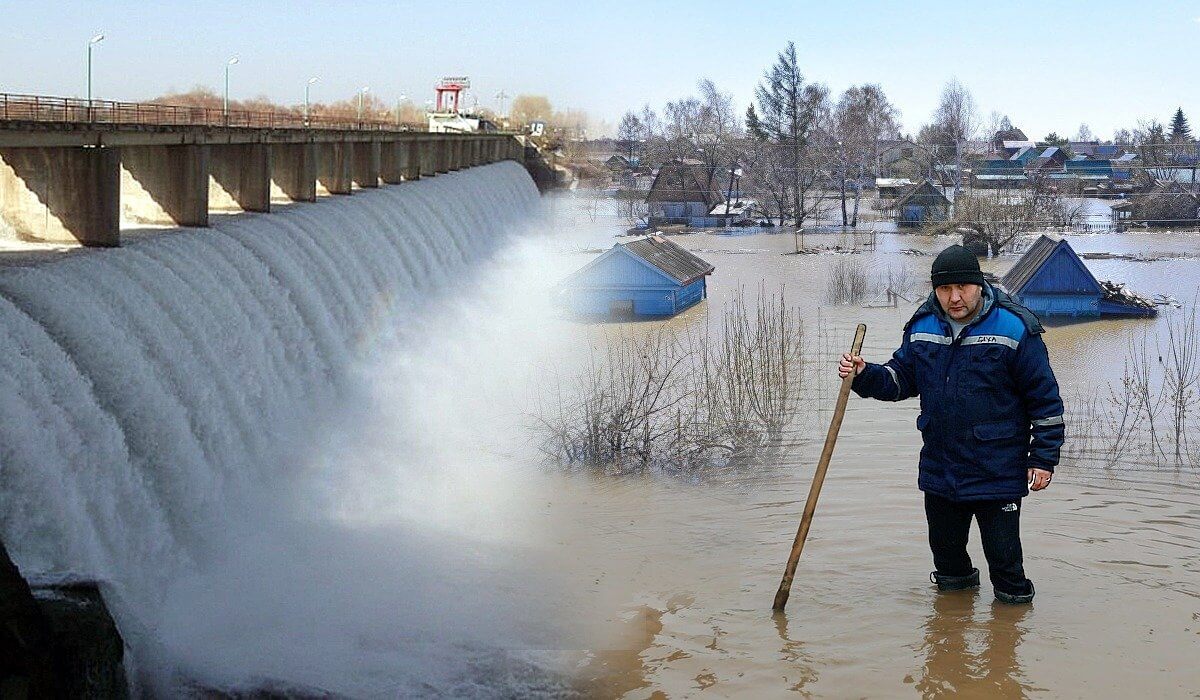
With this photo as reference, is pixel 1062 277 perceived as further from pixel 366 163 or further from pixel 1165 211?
pixel 1165 211

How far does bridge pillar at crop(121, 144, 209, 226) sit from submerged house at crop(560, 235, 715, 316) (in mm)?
12912

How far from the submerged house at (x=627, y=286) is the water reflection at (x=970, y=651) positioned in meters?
21.5

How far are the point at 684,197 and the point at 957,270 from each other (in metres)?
62.4

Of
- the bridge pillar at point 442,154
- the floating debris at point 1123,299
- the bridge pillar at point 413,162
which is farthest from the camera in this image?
the bridge pillar at point 442,154

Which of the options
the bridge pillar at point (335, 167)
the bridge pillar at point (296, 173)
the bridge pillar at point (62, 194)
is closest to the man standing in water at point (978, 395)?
the bridge pillar at point (62, 194)

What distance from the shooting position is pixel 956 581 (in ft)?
26.3

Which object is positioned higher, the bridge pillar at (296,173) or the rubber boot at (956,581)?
the bridge pillar at (296,173)

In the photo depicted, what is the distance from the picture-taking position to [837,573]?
9.10 metres

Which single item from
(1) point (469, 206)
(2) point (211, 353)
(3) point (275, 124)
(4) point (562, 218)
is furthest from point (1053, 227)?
(2) point (211, 353)

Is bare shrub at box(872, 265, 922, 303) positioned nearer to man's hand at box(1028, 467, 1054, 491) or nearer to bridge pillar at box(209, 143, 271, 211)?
bridge pillar at box(209, 143, 271, 211)

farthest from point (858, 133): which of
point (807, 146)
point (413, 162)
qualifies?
point (413, 162)

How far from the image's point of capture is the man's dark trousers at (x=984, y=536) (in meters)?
7.33

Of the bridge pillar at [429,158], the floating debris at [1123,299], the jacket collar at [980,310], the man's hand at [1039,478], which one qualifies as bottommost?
the floating debris at [1123,299]

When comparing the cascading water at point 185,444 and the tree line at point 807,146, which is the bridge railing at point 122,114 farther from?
the tree line at point 807,146
